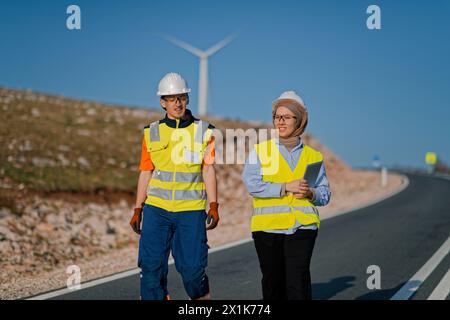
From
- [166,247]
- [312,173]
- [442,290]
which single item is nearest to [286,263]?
[312,173]

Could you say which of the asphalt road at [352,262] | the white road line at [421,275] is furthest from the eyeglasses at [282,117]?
the white road line at [421,275]

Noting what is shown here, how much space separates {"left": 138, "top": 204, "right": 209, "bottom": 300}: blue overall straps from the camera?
4902 millimetres

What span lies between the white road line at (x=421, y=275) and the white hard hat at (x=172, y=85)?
3678 millimetres

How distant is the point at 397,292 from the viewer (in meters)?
7.16

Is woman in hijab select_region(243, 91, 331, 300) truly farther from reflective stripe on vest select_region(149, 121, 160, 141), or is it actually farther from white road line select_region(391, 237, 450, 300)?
white road line select_region(391, 237, 450, 300)

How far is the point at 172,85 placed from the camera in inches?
196

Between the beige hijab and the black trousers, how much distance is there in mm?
672

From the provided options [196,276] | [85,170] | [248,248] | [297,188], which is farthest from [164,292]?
[85,170]

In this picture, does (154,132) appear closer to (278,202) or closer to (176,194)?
(176,194)

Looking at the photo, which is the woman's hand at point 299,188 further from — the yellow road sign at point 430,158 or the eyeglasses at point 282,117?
the yellow road sign at point 430,158

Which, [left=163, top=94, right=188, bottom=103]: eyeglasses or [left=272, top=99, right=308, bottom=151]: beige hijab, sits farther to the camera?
[left=163, top=94, right=188, bottom=103]: eyeglasses

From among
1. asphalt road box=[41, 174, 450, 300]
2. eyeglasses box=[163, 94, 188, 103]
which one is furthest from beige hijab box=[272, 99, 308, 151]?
asphalt road box=[41, 174, 450, 300]

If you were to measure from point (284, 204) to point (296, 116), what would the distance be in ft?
2.20
